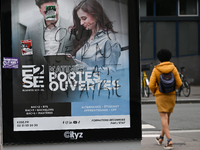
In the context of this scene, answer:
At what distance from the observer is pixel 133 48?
165 inches

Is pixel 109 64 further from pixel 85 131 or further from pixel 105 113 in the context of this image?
pixel 85 131

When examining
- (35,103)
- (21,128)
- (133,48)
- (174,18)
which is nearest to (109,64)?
(133,48)

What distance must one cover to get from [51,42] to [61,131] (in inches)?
40.2

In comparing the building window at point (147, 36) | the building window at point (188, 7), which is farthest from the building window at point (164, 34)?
the building window at point (188, 7)

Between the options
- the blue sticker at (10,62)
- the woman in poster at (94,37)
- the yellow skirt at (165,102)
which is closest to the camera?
the blue sticker at (10,62)

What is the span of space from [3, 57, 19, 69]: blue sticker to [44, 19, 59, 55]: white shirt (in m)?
0.36

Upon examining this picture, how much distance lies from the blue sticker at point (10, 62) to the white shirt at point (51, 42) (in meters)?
0.36

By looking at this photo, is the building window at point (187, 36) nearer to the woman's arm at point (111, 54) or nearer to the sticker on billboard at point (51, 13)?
the woman's arm at point (111, 54)

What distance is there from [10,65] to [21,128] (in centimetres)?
72

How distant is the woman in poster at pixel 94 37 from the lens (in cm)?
415

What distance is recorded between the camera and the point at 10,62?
4.03 m

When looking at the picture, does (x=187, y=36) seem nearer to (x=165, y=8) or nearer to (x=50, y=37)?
(x=165, y=8)

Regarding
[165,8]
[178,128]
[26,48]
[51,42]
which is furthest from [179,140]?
[165,8]

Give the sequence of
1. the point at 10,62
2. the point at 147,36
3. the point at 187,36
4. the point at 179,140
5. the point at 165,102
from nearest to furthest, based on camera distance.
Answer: the point at 10,62 → the point at 165,102 → the point at 179,140 → the point at 147,36 → the point at 187,36
